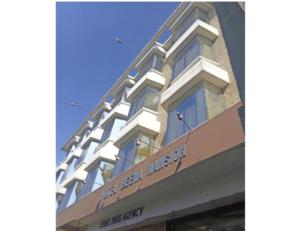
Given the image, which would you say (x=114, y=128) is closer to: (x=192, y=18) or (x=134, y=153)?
(x=134, y=153)

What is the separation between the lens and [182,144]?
8.95 meters

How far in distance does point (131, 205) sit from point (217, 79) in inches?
211

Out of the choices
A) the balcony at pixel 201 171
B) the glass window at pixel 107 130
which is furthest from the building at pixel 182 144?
the glass window at pixel 107 130

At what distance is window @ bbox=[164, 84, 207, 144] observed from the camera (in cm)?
1068

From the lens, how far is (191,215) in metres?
9.51

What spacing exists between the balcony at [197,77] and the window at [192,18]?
3.25 m

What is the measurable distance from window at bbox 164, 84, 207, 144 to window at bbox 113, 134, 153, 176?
82.9 inches

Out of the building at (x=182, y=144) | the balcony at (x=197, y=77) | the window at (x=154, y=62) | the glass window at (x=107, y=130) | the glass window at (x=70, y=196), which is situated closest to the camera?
the building at (x=182, y=144)

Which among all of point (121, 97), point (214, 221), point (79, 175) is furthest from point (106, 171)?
point (214, 221)

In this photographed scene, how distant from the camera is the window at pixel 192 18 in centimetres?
1466

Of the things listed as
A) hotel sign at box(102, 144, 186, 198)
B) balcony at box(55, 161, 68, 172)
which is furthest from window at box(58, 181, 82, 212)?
hotel sign at box(102, 144, 186, 198)

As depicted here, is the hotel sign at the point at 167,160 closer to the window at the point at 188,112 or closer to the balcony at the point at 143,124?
the window at the point at 188,112

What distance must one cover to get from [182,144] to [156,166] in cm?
128
